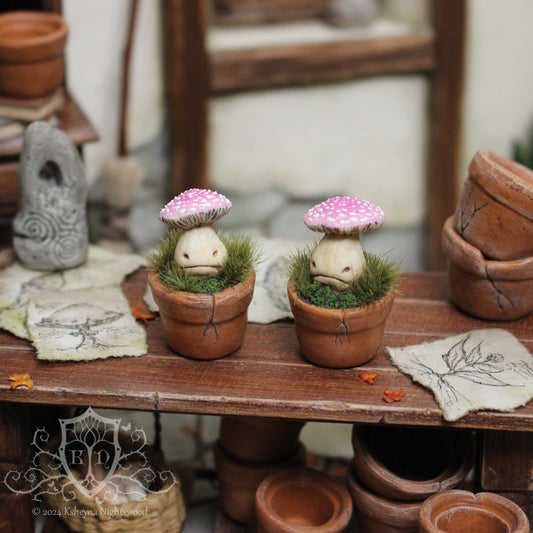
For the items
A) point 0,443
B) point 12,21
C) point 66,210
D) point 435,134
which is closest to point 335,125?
point 435,134

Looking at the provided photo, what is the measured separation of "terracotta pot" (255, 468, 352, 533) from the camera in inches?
67.4

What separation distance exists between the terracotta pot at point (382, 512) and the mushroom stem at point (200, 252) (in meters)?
0.53

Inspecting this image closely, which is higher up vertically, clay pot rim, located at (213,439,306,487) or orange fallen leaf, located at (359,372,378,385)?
orange fallen leaf, located at (359,372,378,385)

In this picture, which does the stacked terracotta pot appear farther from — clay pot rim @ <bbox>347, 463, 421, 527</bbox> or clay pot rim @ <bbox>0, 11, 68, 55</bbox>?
clay pot rim @ <bbox>0, 11, 68, 55</bbox>

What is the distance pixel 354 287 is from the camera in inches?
62.5

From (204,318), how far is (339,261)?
27cm

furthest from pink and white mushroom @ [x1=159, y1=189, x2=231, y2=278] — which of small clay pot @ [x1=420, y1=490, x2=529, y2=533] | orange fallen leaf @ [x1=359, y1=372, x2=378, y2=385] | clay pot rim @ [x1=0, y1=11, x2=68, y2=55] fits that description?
clay pot rim @ [x1=0, y1=11, x2=68, y2=55]

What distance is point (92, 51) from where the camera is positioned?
116 inches

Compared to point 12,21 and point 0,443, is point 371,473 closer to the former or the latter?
point 0,443

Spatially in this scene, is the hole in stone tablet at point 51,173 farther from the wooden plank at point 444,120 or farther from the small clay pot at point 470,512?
the wooden plank at point 444,120

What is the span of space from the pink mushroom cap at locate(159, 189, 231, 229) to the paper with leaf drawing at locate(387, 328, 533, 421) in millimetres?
437

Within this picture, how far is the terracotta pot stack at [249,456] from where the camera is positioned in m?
1.84

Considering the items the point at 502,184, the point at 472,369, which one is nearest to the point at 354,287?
the point at 472,369

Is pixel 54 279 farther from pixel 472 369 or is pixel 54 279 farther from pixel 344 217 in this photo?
pixel 472 369
